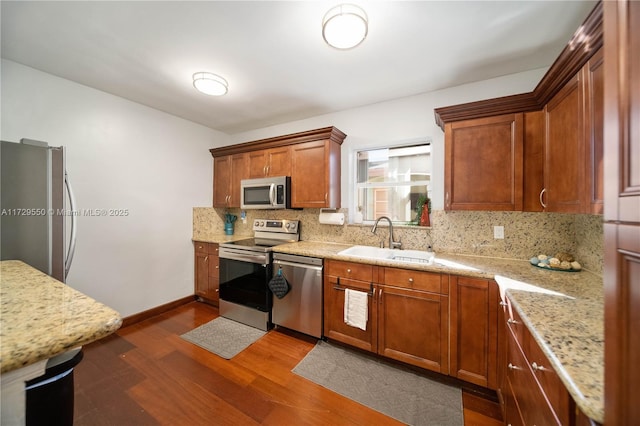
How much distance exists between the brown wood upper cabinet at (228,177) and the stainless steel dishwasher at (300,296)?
139 cm

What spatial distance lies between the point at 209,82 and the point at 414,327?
278cm

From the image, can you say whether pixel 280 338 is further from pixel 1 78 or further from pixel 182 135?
pixel 1 78

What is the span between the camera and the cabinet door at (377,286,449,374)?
5.84ft

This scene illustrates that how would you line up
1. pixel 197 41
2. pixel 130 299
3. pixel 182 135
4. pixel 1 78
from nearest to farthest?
pixel 197 41
pixel 1 78
pixel 130 299
pixel 182 135

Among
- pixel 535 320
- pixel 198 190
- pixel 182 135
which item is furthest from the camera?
pixel 198 190

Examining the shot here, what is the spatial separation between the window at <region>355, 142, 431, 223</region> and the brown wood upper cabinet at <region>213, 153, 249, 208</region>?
1.63m

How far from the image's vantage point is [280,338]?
7.97 feet

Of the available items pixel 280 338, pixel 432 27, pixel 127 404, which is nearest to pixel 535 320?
pixel 432 27

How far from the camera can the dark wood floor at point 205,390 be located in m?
1.53

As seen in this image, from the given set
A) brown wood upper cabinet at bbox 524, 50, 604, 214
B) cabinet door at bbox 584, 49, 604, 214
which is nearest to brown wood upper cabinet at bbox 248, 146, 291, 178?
brown wood upper cabinet at bbox 524, 50, 604, 214

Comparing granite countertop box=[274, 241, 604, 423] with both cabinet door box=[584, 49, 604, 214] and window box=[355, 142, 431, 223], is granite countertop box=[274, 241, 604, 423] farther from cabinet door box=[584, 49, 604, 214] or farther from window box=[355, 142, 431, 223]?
window box=[355, 142, 431, 223]

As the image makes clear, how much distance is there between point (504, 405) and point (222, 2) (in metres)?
3.05

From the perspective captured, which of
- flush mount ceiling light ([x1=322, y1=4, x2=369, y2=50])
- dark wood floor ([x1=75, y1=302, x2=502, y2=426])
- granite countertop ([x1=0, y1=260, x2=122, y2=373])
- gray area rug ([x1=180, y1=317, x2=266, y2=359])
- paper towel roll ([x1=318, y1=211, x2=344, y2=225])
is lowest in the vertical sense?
dark wood floor ([x1=75, y1=302, x2=502, y2=426])

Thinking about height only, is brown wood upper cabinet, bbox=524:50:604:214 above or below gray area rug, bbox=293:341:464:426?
above
